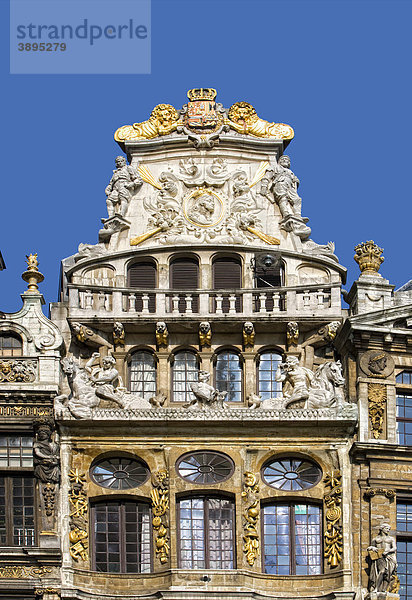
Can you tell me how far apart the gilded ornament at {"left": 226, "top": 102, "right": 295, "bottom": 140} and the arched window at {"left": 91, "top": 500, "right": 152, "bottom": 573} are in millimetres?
11116

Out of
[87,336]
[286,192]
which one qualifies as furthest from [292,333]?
[87,336]

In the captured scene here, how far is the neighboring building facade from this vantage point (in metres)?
53.4

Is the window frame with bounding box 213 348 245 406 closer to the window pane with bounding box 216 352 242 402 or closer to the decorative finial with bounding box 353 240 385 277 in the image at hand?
the window pane with bounding box 216 352 242 402

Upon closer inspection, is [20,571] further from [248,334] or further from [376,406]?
[376,406]

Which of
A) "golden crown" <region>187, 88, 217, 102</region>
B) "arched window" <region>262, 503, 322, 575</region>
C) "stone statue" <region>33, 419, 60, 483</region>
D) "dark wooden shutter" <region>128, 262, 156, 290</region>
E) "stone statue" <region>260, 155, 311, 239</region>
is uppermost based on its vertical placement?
"golden crown" <region>187, 88, 217, 102</region>

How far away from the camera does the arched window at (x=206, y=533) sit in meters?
53.6

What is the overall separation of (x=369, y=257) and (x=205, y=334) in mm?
A: 4850

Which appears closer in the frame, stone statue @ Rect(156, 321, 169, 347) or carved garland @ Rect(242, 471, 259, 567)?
carved garland @ Rect(242, 471, 259, 567)

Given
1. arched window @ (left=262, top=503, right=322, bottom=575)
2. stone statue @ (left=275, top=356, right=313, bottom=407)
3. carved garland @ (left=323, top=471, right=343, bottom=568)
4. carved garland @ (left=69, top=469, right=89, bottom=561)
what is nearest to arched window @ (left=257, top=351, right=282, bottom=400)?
stone statue @ (left=275, top=356, right=313, bottom=407)

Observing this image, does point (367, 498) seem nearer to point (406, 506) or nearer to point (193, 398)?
point (406, 506)

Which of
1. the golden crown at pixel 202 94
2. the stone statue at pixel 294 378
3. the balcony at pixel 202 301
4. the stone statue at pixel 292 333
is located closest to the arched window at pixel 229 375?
the stone statue at pixel 294 378

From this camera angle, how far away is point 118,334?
55.7m

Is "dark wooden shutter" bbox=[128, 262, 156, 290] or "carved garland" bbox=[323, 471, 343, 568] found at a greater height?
"dark wooden shutter" bbox=[128, 262, 156, 290]

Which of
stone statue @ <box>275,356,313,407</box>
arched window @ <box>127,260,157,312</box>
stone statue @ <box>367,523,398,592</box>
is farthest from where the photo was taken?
arched window @ <box>127,260,157,312</box>
